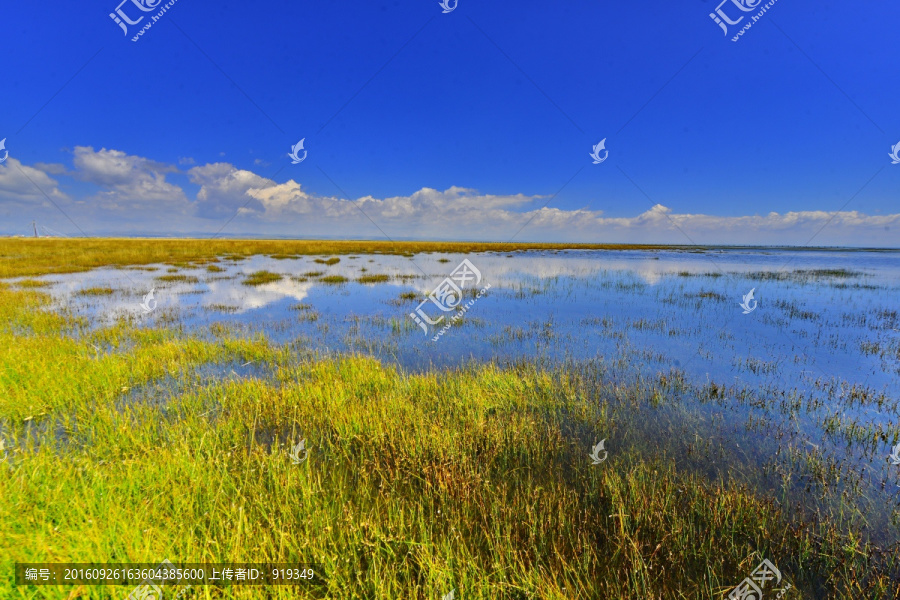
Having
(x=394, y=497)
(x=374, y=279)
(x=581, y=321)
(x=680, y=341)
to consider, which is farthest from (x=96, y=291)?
(x=680, y=341)

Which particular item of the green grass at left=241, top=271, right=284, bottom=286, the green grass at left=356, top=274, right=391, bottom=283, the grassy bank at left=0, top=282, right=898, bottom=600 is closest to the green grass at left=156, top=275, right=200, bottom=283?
the green grass at left=241, top=271, right=284, bottom=286

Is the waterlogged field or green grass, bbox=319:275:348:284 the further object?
green grass, bbox=319:275:348:284

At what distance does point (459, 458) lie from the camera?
5391mm

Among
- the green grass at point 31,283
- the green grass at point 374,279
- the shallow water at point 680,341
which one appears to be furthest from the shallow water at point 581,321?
the green grass at point 374,279

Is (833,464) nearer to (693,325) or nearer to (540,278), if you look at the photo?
(693,325)

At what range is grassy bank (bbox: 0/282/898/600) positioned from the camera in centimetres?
320

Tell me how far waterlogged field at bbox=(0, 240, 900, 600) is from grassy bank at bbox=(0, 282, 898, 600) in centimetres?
4

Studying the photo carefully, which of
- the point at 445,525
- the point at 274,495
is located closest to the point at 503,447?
the point at 445,525

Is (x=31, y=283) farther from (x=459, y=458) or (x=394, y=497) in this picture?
(x=459, y=458)

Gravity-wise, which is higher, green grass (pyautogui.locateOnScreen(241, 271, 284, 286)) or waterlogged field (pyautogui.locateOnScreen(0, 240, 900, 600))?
green grass (pyautogui.locateOnScreen(241, 271, 284, 286))

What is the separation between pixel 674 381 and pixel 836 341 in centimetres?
933

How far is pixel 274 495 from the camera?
4.17 meters

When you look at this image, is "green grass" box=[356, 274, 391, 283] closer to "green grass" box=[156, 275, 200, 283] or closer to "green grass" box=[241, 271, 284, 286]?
"green grass" box=[241, 271, 284, 286]

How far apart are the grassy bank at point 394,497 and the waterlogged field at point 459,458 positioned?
37mm
